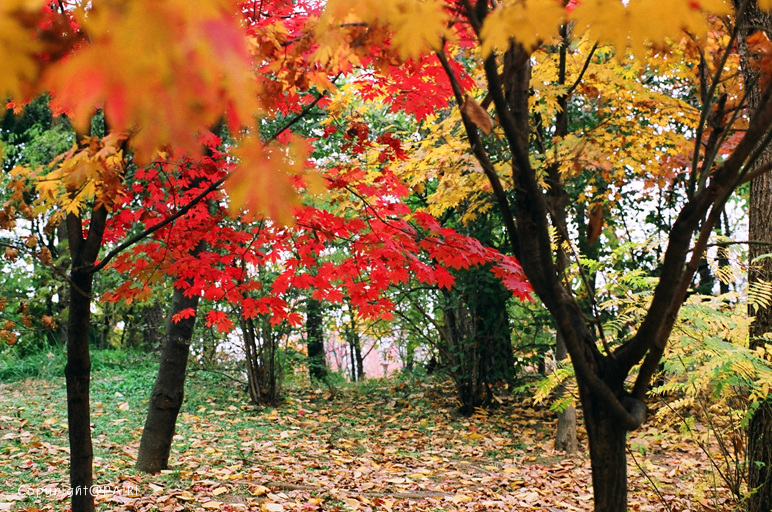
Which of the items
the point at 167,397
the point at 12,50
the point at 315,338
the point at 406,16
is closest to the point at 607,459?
the point at 406,16

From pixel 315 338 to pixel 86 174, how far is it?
6.44 meters

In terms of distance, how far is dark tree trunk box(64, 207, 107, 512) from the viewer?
2.89 metres

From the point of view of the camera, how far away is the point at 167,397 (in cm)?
475

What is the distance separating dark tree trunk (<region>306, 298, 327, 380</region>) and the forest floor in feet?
1.50

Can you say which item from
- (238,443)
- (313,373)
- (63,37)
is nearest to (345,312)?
(313,373)

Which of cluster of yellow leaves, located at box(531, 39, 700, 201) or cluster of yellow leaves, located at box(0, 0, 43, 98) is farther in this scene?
cluster of yellow leaves, located at box(531, 39, 700, 201)

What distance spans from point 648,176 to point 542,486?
16.9 ft

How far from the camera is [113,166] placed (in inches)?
98.4

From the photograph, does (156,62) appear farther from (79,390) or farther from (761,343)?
(761,343)

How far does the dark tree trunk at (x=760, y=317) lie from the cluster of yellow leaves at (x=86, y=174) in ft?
11.7

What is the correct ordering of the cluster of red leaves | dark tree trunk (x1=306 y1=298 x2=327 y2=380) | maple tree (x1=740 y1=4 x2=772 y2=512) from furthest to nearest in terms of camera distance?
dark tree trunk (x1=306 y1=298 x2=327 y2=380), maple tree (x1=740 y1=4 x2=772 y2=512), the cluster of red leaves

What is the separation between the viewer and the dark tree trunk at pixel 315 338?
8.65m

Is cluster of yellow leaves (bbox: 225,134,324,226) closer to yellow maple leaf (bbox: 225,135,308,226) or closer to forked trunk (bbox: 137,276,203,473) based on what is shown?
yellow maple leaf (bbox: 225,135,308,226)

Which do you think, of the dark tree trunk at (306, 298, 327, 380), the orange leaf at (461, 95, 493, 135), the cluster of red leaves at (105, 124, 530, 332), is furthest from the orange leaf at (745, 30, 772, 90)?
the dark tree trunk at (306, 298, 327, 380)
